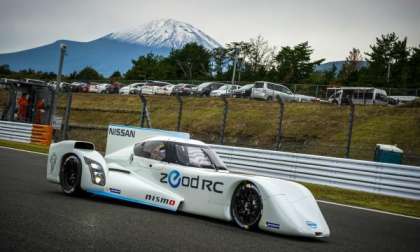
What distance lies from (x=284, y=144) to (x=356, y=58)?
208ft

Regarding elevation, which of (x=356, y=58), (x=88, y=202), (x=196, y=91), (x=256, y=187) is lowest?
(x=88, y=202)

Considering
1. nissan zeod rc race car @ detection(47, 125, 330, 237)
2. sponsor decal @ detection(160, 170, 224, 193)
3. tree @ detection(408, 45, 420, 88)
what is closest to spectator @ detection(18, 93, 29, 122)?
nissan zeod rc race car @ detection(47, 125, 330, 237)

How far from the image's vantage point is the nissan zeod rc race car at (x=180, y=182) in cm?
815

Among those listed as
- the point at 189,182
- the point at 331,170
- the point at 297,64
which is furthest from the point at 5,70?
the point at 189,182

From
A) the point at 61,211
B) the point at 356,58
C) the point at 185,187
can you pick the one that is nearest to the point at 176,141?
the point at 185,187

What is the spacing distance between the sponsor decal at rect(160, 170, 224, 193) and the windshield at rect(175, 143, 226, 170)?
258mm

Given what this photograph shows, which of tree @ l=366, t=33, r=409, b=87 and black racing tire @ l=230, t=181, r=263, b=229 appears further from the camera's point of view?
tree @ l=366, t=33, r=409, b=87

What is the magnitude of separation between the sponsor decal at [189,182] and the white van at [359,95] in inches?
1058

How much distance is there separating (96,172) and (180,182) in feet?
5.33

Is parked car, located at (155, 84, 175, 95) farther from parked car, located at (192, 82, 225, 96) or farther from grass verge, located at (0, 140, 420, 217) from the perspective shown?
grass verge, located at (0, 140, 420, 217)

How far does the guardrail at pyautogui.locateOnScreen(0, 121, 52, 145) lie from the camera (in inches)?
1102

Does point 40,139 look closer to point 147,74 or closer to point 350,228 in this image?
point 350,228

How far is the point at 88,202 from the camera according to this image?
32.1 ft

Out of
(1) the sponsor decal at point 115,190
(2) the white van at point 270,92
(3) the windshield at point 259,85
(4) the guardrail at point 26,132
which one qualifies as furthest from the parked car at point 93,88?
(1) the sponsor decal at point 115,190
